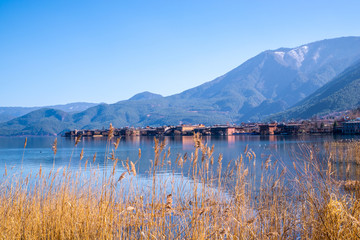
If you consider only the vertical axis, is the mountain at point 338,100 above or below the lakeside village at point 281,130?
above

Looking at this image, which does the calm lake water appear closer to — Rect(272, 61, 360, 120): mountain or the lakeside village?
the lakeside village

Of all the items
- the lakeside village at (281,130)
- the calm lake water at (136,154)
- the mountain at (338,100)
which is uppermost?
the mountain at (338,100)

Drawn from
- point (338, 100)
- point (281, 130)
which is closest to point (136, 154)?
point (281, 130)

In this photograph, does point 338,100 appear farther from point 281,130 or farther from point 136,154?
point 136,154

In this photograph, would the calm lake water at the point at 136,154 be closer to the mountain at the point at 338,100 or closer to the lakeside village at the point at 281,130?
the lakeside village at the point at 281,130

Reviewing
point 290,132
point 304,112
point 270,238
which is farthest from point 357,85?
point 270,238

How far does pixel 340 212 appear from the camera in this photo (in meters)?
3.41

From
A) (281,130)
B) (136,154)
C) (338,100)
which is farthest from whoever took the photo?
(338,100)

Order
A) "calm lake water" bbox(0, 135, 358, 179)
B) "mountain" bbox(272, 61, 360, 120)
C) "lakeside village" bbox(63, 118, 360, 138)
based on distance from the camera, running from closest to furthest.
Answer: "calm lake water" bbox(0, 135, 358, 179)
"lakeside village" bbox(63, 118, 360, 138)
"mountain" bbox(272, 61, 360, 120)

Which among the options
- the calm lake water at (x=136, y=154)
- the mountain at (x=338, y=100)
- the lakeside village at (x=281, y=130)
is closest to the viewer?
the calm lake water at (x=136, y=154)

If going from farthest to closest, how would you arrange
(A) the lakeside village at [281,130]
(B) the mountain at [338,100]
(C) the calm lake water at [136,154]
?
(B) the mountain at [338,100], (A) the lakeside village at [281,130], (C) the calm lake water at [136,154]

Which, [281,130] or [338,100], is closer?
[281,130]

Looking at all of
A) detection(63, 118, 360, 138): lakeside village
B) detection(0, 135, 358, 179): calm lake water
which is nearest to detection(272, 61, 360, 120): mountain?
detection(63, 118, 360, 138): lakeside village

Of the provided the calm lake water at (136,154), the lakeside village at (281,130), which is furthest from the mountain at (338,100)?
the calm lake water at (136,154)
